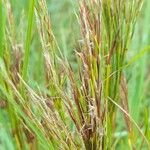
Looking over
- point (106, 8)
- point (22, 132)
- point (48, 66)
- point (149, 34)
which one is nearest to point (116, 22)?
point (106, 8)

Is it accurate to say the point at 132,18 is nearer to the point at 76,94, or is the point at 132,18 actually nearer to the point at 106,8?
the point at 106,8

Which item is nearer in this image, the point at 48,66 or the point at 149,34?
the point at 48,66

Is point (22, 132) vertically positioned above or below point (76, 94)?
below

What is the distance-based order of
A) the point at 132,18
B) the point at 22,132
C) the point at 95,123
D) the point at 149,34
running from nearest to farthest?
1. the point at 95,123
2. the point at 132,18
3. the point at 22,132
4. the point at 149,34

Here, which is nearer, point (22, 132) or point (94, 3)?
point (94, 3)

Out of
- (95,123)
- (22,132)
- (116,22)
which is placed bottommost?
(22,132)

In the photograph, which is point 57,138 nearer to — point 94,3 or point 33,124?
point 33,124

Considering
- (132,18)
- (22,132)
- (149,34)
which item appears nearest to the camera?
(132,18)

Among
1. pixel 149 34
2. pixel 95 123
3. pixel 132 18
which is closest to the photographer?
pixel 95 123

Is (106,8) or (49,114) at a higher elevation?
(106,8)

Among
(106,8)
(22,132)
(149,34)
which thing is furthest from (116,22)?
(149,34)
